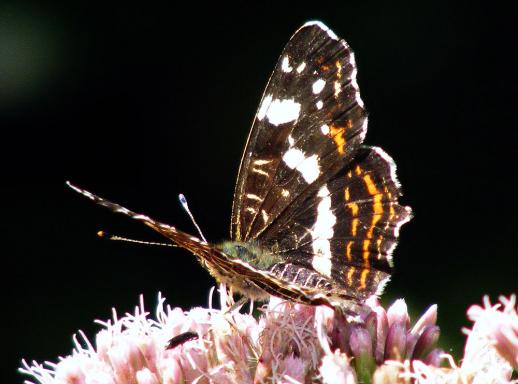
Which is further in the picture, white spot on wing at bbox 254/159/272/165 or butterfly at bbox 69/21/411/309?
white spot on wing at bbox 254/159/272/165

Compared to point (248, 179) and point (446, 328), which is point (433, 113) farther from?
point (248, 179)

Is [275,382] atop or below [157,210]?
below

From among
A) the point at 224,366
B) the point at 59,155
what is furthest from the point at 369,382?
the point at 59,155

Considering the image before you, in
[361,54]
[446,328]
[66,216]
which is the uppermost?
[361,54]

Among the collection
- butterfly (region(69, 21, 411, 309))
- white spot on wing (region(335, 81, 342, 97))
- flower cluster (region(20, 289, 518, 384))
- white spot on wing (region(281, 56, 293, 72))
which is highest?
white spot on wing (region(281, 56, 293, 72))

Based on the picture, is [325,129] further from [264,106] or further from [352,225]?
[352,225]

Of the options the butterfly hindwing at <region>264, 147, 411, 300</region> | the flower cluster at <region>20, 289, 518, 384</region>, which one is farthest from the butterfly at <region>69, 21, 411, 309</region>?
the flower cluster at <region>20, 289, 518, 384</region>

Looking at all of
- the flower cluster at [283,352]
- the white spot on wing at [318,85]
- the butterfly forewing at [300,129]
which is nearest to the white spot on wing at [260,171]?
the butterfly forewing at [300,129]

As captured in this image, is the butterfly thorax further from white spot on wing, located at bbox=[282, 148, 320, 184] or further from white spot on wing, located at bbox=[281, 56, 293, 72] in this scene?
white spot on wing, located at bbox=[281, 56, 293, 72]

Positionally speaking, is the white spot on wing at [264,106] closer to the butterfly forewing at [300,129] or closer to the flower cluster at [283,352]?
the butterfly forewing at [300,129]
